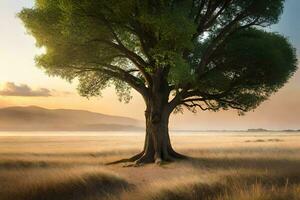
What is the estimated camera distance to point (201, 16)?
118 feet

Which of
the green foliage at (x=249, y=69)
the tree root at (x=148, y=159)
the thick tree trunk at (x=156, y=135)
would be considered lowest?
the tree root at (x=148, y=159)

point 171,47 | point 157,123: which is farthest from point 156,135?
point 171,47

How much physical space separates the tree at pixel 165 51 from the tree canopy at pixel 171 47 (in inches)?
2.6

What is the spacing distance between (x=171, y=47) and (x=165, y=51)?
113 centimetres

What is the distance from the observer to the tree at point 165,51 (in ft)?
98.0

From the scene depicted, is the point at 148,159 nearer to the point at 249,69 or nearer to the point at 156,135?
the point at 156,135

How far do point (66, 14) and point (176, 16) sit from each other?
648cm

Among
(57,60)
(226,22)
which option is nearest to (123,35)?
(57,60)

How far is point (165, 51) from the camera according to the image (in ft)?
97.0

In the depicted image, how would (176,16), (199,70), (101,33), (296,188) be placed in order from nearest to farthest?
(296,188), (176,16), (101,33), (199,70)

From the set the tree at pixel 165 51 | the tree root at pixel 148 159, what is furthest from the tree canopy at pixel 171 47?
the tree root at pixel 148 159

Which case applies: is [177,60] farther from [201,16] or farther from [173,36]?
[201,16]

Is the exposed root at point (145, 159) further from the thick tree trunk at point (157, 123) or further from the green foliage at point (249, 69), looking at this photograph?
the green foliage at point (249, 69)

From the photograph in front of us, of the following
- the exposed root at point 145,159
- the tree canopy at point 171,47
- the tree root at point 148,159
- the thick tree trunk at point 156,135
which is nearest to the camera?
the tree canopy at point 171,47
